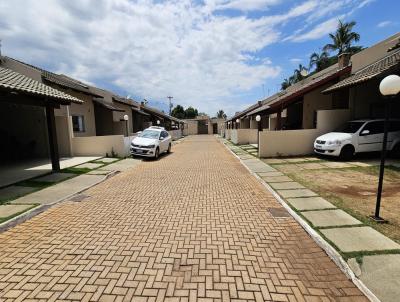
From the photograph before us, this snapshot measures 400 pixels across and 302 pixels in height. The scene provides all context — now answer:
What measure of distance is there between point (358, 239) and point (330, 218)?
2.97ft

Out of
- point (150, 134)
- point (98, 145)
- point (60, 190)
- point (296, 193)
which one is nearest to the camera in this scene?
point (296, 193)

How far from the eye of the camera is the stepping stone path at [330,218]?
4727mm

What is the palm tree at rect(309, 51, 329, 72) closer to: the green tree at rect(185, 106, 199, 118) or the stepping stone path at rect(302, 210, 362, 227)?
the stepping stone path at rect(302, 210, 362, 227)

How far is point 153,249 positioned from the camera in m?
3.91

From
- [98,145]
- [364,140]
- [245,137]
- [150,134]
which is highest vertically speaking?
[150,134]

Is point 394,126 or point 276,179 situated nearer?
point 276,179

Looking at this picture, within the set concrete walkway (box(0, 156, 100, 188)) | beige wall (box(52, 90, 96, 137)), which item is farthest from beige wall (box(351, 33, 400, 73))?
beige wall (box(52, 90, 96, 137))

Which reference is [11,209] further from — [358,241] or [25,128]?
[25,128]

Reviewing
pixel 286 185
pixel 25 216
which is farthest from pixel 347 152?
pixel 25 216

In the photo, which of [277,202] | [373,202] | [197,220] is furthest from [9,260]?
[373,202]

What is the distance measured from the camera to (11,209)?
18.7 feet

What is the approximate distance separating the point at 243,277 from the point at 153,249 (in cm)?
148

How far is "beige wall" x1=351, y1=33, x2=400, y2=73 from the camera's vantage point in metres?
12.6

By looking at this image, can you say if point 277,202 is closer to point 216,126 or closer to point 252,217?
point 252,217
